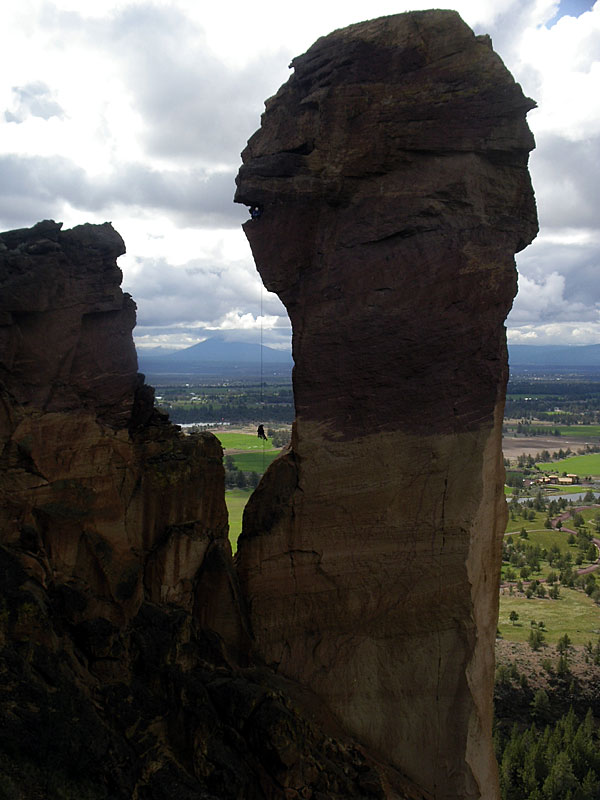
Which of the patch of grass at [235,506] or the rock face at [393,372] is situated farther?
the patch of grass at [235,506]

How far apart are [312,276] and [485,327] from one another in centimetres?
463

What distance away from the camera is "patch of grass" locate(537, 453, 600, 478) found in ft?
600

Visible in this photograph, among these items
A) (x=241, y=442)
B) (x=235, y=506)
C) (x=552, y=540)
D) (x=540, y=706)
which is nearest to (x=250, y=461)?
(x=235, y=506)

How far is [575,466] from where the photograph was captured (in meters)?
190

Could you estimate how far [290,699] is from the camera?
59.3 ft

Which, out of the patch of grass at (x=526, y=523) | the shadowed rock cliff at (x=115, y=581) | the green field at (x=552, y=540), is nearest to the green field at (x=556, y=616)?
the green field at (x=552, y=540)

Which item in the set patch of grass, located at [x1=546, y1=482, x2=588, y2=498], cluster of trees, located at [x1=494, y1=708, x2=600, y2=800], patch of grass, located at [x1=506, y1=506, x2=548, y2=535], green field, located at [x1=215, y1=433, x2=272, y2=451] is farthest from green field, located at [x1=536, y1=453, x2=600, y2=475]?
cluster of trees, located at [x1=494, y1=708, x2=600, y2=800]

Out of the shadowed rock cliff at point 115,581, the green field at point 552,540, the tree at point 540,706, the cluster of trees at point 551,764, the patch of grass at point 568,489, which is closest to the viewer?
the shadowed rock cliff at point 115,581

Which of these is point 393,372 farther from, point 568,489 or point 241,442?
point 568,489

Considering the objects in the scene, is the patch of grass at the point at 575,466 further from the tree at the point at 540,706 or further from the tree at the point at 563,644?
the tree at the point at 540,706

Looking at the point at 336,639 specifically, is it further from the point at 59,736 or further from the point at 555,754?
the point at 555,754

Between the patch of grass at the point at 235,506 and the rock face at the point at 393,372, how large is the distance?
1387 inches

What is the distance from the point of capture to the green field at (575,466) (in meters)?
183

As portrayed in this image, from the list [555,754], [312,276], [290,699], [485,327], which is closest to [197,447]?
[312,276]
